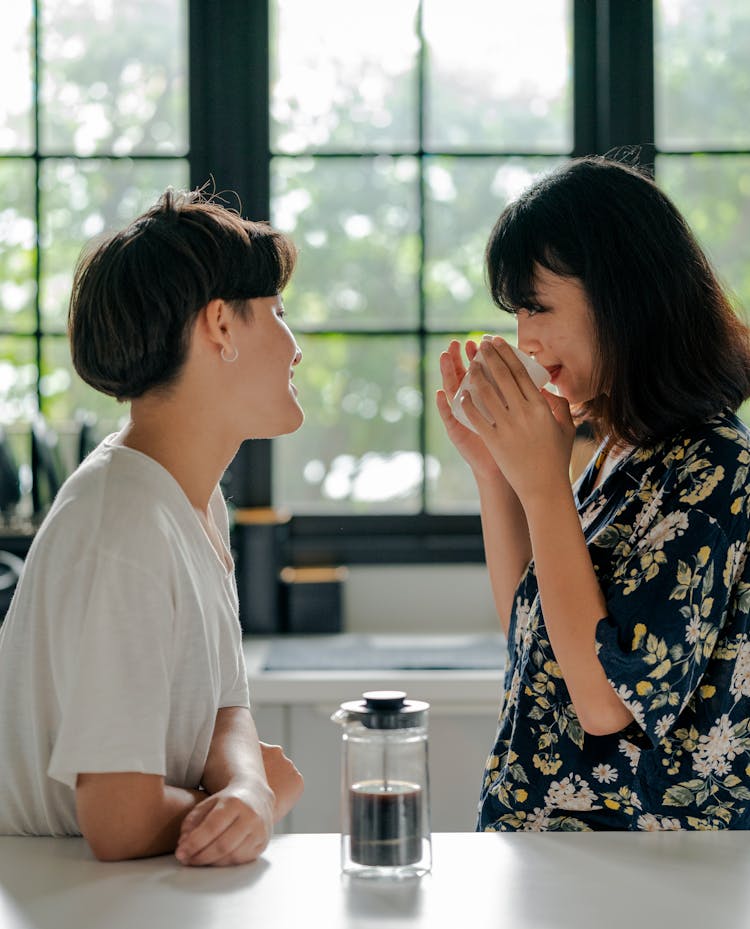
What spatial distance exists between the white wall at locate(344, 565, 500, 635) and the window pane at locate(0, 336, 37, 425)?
865mm

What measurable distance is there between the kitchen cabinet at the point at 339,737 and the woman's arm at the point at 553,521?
2.92 ft

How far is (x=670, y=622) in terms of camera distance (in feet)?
3.62

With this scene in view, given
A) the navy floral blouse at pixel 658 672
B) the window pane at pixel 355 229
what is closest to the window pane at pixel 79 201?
the window pane at pixel 355 229

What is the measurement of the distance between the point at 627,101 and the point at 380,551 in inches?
47.2

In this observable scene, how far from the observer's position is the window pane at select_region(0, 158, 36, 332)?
108 inches

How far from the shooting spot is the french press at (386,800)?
0.90 m

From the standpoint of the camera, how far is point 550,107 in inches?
109

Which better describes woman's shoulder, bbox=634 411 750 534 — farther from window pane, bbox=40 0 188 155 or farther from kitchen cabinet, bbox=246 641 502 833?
window pane, bbox=40 0 188 155

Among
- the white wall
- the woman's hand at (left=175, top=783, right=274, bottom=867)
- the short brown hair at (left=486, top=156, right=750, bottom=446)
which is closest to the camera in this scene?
the woman's hand at (left=175, top=783, right=274, bottom=867)

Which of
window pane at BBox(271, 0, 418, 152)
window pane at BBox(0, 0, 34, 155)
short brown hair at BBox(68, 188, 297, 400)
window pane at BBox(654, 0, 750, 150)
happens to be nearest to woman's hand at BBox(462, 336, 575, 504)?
short brown hair at BBox(68, 188, 297, 400)

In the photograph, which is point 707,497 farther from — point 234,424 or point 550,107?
point 550,107

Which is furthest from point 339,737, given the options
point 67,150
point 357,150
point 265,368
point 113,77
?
point 113,77

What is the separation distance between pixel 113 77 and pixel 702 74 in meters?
1.39

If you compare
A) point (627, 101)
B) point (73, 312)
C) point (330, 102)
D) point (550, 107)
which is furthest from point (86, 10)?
point (73, 312)
